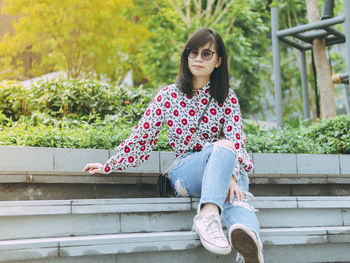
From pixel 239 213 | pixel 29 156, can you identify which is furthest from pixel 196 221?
pixel 29 156

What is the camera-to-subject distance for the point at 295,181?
3.86 meters

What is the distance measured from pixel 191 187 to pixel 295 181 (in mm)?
1672

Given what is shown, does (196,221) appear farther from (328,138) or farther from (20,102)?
(20,102)

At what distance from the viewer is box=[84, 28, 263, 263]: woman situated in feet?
8.02

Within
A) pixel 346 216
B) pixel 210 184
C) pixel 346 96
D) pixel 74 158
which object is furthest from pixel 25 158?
pixel 346 96

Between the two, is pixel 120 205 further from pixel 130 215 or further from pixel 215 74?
pixel 215 74

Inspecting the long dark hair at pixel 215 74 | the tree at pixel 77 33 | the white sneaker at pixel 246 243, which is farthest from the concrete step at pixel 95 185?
the tree at pixel 77 33

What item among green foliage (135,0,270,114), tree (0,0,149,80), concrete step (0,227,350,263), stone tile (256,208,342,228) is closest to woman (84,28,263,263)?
concrete step (0,227,350,263)

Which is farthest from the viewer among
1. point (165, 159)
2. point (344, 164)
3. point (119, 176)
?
point (344, 164)

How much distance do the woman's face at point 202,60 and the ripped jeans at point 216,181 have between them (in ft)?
1.89

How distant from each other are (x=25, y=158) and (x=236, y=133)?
5.26ft

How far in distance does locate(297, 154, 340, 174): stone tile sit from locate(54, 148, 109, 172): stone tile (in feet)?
6.38

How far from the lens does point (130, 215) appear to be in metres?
2.50

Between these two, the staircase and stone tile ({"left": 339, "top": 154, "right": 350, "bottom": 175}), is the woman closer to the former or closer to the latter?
the staircase
